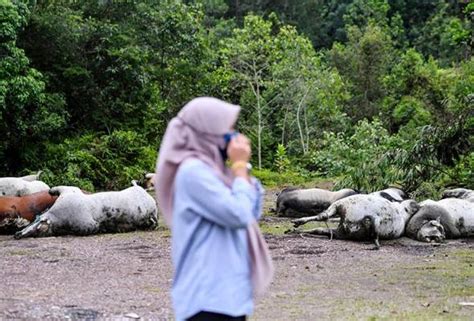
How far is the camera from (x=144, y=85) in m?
24.5

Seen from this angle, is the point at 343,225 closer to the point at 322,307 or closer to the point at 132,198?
the point at 132,198

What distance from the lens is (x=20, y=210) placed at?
42.1 ft

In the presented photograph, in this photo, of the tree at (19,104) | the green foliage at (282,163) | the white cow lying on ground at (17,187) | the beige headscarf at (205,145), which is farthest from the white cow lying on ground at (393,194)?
the green foliage at (282,163)

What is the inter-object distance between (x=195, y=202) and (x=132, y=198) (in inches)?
385

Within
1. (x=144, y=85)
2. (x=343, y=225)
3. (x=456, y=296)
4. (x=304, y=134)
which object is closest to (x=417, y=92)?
(x=304, y=134)

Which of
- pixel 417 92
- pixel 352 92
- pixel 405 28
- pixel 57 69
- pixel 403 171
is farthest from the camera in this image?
pixel 405 28

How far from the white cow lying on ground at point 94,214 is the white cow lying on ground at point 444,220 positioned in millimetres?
4399

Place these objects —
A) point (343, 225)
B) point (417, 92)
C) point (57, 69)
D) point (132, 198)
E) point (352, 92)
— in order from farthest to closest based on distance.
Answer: point (352, 92)
point (417, 92)
point (57, 69)
point (132, 198)
point (343, 225)

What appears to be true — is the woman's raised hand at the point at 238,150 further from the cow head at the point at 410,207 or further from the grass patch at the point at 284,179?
the grass patch at the point at 284,179

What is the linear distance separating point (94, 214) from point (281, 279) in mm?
4924

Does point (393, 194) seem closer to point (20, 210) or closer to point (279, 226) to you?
point (279, 226)

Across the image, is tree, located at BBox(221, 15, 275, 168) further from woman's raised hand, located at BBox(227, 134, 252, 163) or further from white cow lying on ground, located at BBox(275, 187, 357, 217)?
woman's raised hand, located at BBox(227, 134, 252, 163)

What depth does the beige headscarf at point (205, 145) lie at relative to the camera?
11.9ft

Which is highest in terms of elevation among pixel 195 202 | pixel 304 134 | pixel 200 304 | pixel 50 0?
pixel 50 0
